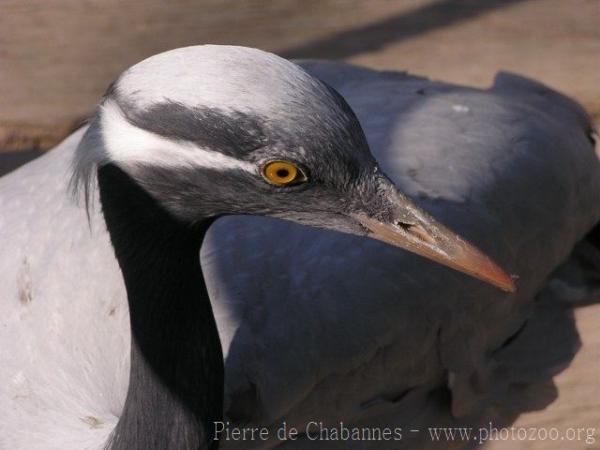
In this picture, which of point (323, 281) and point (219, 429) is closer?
point (219, 429)

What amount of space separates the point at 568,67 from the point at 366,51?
875mm

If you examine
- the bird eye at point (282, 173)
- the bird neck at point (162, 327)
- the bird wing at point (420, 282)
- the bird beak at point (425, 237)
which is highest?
the bird eye at point (282, 173)

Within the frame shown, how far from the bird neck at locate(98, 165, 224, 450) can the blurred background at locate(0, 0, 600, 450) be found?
220 centimetres

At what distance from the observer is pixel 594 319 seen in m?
4.00

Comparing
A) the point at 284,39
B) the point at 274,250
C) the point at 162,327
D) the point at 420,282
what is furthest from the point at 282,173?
the point at 284,39

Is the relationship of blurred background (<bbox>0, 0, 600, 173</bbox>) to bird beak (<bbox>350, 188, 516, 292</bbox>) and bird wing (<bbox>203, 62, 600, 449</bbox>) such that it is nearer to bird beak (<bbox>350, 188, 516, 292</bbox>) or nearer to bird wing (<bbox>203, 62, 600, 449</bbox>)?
bird wing (<bbox>203, 62, 600, 449</bbox>)

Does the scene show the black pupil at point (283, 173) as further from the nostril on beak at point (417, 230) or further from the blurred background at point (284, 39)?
the blurred background at point (284, 39)

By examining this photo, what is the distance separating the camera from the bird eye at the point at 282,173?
2232mm

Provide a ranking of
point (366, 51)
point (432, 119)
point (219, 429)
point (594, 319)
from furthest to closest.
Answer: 1. point (366, 51)
2. point (594, 319)
3. point (432, 119)
4. point (219, 429)

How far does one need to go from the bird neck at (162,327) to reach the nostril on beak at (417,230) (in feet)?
1.34

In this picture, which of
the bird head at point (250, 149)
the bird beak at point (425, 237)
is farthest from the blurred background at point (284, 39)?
the bird beak at point (425, 237)

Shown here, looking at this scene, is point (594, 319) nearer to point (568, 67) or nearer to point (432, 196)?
point (432, 196)

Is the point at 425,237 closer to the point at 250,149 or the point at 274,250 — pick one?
the point at 250,149

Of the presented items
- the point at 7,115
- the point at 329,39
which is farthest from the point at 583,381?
the point at 7,115
